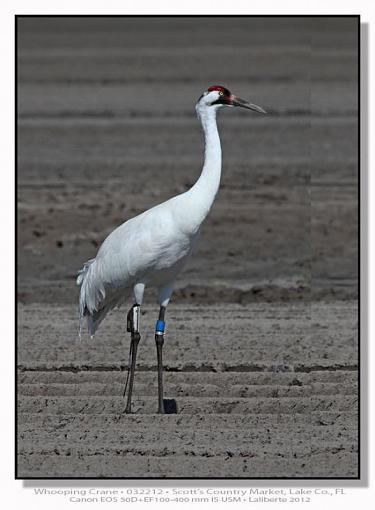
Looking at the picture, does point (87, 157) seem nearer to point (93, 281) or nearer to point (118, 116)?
point (118, 116)

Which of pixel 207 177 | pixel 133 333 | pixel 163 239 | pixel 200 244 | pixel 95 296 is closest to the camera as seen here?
pixel 163 239

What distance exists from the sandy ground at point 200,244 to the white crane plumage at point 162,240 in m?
0.69

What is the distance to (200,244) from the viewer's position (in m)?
16.9

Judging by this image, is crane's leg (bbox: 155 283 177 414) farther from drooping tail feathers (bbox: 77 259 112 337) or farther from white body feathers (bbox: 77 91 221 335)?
drooping tail feathers (bbox: 77 259 112 337)

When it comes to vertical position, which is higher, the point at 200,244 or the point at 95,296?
the point at 200,244

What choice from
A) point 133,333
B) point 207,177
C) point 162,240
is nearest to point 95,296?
point 133,333

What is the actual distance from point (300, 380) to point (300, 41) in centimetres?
2532

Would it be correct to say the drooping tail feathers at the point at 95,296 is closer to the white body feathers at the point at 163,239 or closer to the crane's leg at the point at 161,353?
the white body feathers at the point at 163,239

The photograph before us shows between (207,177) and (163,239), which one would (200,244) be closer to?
(207,177)

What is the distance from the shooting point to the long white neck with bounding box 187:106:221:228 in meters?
9.77

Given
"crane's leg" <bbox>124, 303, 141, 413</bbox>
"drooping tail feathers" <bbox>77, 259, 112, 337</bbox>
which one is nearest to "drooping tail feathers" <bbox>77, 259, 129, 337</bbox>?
"drooping tail feathers" <bbox>77, 259, 112, 337</bbox>

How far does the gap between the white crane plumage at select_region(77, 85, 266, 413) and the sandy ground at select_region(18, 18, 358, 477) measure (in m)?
0.69

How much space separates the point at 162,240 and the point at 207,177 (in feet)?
1.78

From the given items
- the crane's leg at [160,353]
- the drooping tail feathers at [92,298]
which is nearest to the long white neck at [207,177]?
the crane's leg at [160,353]
